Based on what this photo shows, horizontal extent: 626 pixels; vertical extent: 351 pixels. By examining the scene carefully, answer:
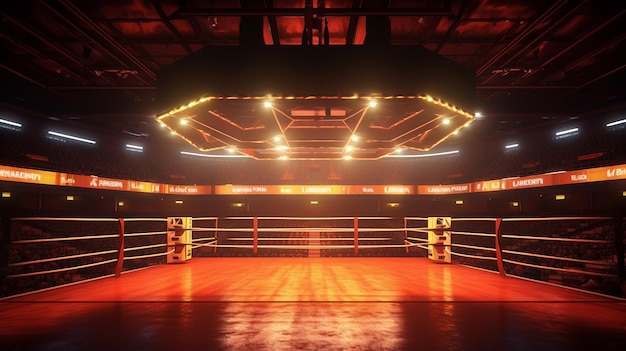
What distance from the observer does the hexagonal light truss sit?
14.2ft

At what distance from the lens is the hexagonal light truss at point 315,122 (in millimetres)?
4316

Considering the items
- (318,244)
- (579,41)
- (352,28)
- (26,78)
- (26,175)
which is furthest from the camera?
(318,244)

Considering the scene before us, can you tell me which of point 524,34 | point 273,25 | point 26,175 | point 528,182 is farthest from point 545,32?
point 26,175

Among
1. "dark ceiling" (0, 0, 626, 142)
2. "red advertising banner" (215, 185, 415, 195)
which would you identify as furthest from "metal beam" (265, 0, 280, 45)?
"red advertising banner" (215, 185, 415, 195)

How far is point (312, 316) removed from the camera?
9.75 feet

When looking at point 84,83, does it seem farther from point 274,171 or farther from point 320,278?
point 274,171

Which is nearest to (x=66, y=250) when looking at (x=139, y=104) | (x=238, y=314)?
(x=139, y=104)

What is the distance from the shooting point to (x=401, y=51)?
407 centimetres

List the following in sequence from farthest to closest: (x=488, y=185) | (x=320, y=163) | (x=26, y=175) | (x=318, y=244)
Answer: (x=320, y=163) → (x=488, y=185) → (x=318, y=244) → (x=26, y=175)

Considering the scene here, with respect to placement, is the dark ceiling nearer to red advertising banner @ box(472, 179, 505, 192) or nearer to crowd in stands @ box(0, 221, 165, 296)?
crowd in stands @ box(0, 221, 165, 296)

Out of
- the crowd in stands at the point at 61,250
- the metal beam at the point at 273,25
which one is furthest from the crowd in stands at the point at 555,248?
the crowd in stands at the point at 61,250

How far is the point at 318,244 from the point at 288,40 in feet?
24.7

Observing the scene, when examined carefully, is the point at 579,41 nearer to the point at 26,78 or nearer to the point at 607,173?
the point at 607,173

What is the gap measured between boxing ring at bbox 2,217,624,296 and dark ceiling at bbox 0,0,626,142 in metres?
3.69
